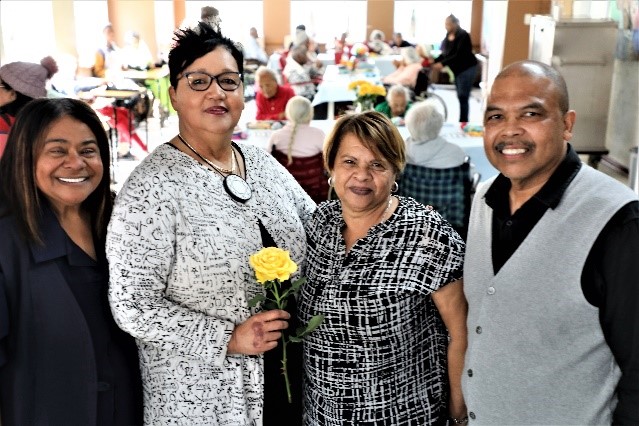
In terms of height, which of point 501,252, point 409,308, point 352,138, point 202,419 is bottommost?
point 202,419

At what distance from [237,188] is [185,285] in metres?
0.31

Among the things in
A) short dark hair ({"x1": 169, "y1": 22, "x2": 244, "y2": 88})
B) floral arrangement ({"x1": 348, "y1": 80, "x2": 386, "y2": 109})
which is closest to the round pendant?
short dark hair ({"x1": 169, "y1": 22, "x2": 244, "y2": 88})

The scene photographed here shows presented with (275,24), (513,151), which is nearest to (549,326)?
(513,151)

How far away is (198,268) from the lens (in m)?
1.70

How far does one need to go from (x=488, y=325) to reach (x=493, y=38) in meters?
8.25

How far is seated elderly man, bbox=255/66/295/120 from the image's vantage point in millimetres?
6363

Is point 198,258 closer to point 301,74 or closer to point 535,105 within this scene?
point 535,105

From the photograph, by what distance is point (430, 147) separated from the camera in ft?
14.2

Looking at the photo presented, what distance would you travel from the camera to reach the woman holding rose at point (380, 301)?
168cm

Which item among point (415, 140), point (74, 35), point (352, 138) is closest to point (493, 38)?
point (415, 140)

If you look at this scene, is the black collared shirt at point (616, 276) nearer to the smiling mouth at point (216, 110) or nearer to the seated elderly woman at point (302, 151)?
the smiling mouth at point (216, 110)

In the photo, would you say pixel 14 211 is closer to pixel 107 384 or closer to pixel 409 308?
pixel 107 384

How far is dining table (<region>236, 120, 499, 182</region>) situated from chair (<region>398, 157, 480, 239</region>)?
1.06 feet

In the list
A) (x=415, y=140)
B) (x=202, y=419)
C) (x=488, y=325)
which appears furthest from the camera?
(x=415, y=140)
